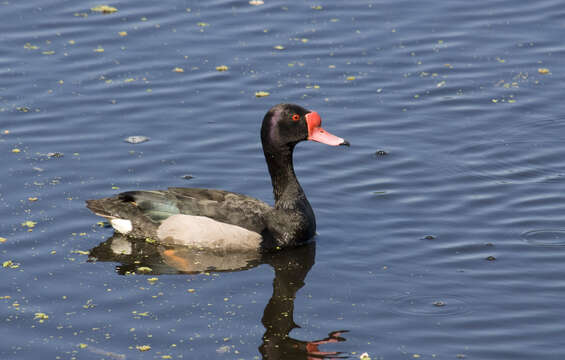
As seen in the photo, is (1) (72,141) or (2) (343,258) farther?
(1) (72,141)

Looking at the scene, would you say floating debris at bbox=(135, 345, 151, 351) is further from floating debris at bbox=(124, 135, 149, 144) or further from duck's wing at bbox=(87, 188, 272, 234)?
floating debris at bbox=(124, 135, 149, 144)

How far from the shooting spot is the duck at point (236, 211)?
12812mm

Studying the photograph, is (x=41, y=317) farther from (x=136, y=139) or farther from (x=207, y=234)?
(x=136, y=139)

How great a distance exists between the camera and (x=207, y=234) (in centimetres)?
1283

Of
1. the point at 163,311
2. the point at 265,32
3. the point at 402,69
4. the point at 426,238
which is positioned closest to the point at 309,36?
the point at 265,32

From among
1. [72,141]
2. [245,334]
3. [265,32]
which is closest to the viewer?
[245,334]

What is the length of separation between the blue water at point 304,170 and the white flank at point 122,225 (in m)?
0.16

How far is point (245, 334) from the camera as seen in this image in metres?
10.7

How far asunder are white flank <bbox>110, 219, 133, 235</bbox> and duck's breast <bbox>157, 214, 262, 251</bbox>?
1.42 ft

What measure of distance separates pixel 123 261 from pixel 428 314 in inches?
145

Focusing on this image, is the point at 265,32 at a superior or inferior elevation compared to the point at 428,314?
superior

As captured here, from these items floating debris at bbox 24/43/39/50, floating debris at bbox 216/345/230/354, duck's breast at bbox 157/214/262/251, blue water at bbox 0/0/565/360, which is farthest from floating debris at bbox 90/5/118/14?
floating debris at bbox 216/345/230/354

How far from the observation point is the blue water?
10.8m

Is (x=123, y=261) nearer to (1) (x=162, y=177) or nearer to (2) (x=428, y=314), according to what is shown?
(1) (x=162, y=177)
